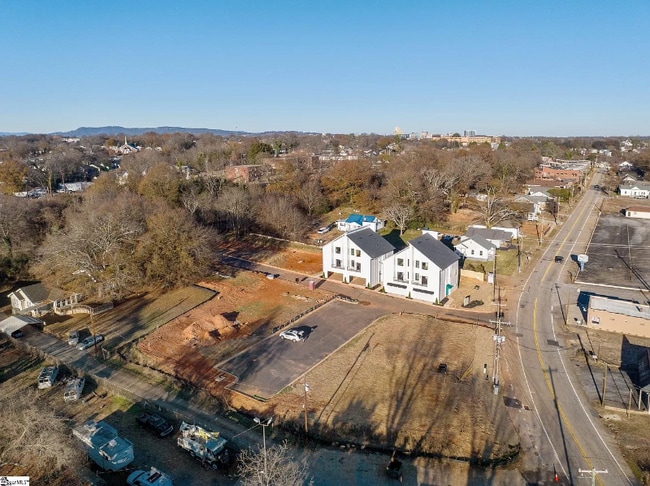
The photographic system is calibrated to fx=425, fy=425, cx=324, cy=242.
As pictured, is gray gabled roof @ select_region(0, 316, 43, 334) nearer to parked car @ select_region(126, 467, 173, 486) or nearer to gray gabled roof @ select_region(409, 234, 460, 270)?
parked car @ select_region(126, 467, 173, 486)

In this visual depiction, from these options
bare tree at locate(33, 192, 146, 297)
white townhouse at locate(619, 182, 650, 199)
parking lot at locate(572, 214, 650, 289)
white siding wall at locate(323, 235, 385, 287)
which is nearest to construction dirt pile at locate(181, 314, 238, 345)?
bare tree at locate(33, 192, 146, 297)

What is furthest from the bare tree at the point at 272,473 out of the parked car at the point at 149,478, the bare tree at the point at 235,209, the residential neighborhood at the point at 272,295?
the bare tree at the point at 235,209

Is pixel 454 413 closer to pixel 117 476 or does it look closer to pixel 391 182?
pixel 117 476

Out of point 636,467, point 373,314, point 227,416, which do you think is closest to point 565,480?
point 636,467

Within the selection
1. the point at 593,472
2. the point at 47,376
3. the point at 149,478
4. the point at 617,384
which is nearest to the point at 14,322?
the point at 47,376

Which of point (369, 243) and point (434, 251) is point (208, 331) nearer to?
point (369, 243)
